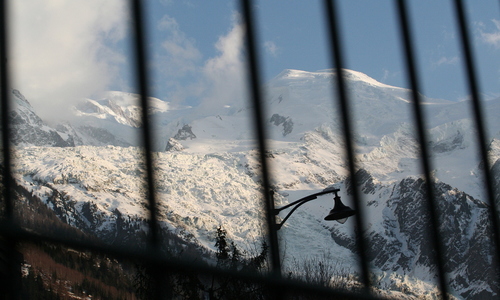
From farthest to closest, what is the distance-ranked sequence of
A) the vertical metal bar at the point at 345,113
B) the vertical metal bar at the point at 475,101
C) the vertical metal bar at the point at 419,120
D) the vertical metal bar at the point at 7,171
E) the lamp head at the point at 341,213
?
1. the lamp head at the point at 341,213
2. the vertical metal bar at the point at 475,101
3. the vertical metal bar at the point at 419,120
4. the vertical metal bar at the point at 345,113
5. the vertical metal bar at the point at 7,171

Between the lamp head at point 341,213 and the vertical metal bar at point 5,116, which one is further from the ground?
the vertical metal bar at point 5,116

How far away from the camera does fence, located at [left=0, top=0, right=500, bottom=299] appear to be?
182 centimetres

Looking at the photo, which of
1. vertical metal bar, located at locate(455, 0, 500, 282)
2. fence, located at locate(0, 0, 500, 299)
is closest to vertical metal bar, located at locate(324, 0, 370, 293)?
fence, located at locate(0, 0, 500, 299)

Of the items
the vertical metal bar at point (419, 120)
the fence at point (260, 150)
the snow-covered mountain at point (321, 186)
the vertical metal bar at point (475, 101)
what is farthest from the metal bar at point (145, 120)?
the snow-covered mountain at point (321, 186)

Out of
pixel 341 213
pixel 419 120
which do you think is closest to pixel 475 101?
pixel 419 120

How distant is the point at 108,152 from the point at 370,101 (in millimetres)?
90834

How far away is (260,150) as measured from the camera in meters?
2.52

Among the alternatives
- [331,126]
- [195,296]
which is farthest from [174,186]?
[195,296]

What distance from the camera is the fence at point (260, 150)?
71.8 inches

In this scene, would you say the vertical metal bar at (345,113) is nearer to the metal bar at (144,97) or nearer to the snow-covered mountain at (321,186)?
the metal bar at (144,97)

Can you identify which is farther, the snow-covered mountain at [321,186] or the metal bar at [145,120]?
the snow-covered mountain at [321,186]

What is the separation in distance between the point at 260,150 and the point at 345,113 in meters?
0.45

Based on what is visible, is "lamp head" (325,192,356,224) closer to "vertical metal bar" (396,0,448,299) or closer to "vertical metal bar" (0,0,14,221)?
"vertical metal bar" (396,0,448,299)

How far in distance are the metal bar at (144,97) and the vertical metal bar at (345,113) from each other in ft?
2.82
